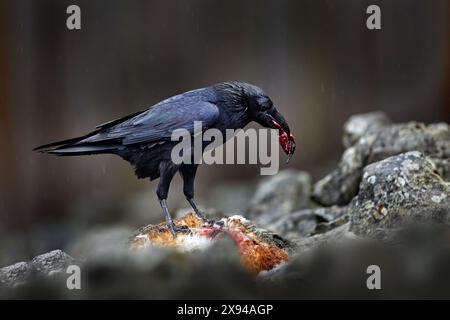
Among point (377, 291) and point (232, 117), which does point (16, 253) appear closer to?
point (232, 117)

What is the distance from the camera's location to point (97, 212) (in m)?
7.82

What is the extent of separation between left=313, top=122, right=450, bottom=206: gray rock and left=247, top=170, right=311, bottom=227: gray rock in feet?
1.01

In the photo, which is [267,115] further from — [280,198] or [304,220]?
[280,198]

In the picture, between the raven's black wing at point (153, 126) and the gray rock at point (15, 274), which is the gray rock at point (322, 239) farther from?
the gray rock at point (15, 274)

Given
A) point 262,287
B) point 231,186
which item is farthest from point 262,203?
point 262,287

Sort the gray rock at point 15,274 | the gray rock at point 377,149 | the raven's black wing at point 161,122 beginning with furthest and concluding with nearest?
1. the gray rock at point 377,149
2. the raven's black wing at point 161,122
3. the gray rock at point 15,274

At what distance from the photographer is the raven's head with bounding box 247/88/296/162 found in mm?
4055

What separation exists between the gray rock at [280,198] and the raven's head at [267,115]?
1.63m

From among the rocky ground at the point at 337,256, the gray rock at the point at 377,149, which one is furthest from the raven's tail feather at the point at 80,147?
the gray rock at the point at 377,149

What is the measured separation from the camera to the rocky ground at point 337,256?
2.49 meters

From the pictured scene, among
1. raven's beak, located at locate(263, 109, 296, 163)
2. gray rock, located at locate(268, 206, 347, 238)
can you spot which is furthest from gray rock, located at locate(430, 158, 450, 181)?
raven's beak, located at locate(263, 109, 296, 163)

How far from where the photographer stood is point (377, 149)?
506cm

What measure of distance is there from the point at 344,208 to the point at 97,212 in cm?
356

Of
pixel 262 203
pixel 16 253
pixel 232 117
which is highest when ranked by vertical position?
pixel 232 117
